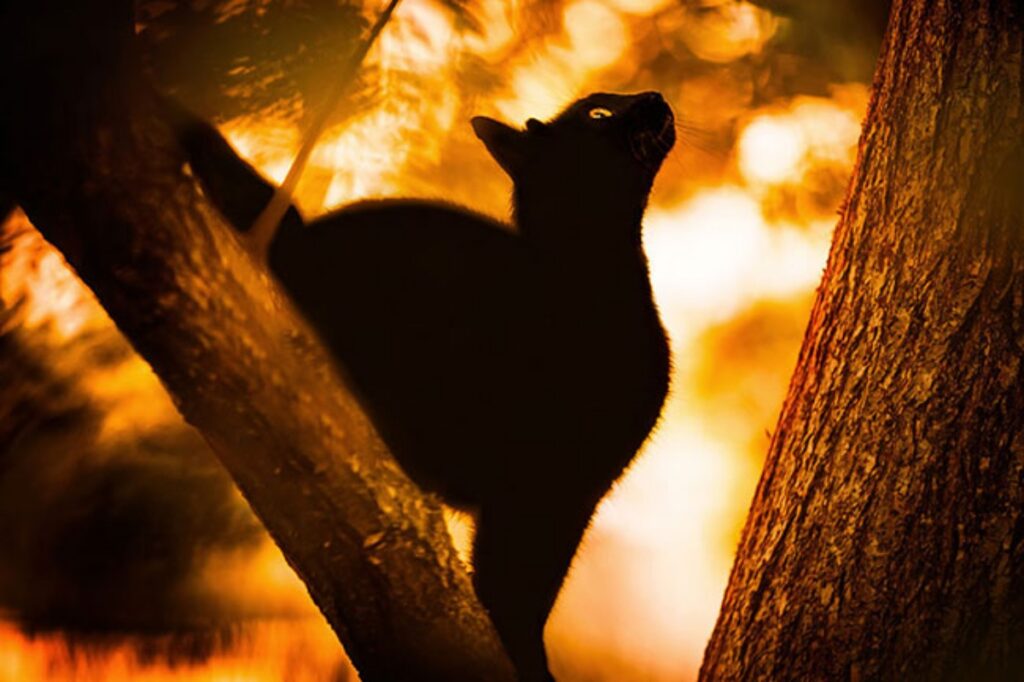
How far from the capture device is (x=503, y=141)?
1.30m

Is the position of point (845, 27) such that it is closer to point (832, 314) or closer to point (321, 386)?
point (832, 314)

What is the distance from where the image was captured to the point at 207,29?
1250 millimetres

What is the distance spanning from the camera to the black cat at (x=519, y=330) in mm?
1164

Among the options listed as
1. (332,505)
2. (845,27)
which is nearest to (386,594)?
(332,505)

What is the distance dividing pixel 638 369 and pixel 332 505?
1.90ft

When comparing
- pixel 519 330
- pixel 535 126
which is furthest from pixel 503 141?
pixel 519 330

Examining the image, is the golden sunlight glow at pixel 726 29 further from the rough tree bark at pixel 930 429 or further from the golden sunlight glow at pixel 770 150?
the rough tree bark at pixel 930 429

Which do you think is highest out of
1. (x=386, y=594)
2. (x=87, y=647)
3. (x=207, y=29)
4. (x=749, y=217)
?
(x=749, y=217)

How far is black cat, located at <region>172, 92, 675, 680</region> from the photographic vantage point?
1.16 meters

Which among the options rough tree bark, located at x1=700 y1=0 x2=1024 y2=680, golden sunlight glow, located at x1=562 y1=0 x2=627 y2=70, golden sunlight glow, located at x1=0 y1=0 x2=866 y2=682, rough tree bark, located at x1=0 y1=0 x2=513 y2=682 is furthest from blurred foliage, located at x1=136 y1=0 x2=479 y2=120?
rough tree bark, located at x1=700 y1=0 x2=1024 y2=680

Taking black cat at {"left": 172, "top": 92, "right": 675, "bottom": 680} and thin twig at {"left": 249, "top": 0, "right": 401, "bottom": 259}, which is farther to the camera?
black cat at {"left": 172, "top": 92, "right": 675, "bottom": 680}

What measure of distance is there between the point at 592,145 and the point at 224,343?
70 cm

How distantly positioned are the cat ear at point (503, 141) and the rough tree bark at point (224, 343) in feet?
1.78

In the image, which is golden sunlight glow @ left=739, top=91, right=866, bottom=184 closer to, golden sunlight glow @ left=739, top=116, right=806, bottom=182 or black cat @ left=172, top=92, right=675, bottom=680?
golden sunlight glow @ left=739, top=116, right=806, bottom=182
